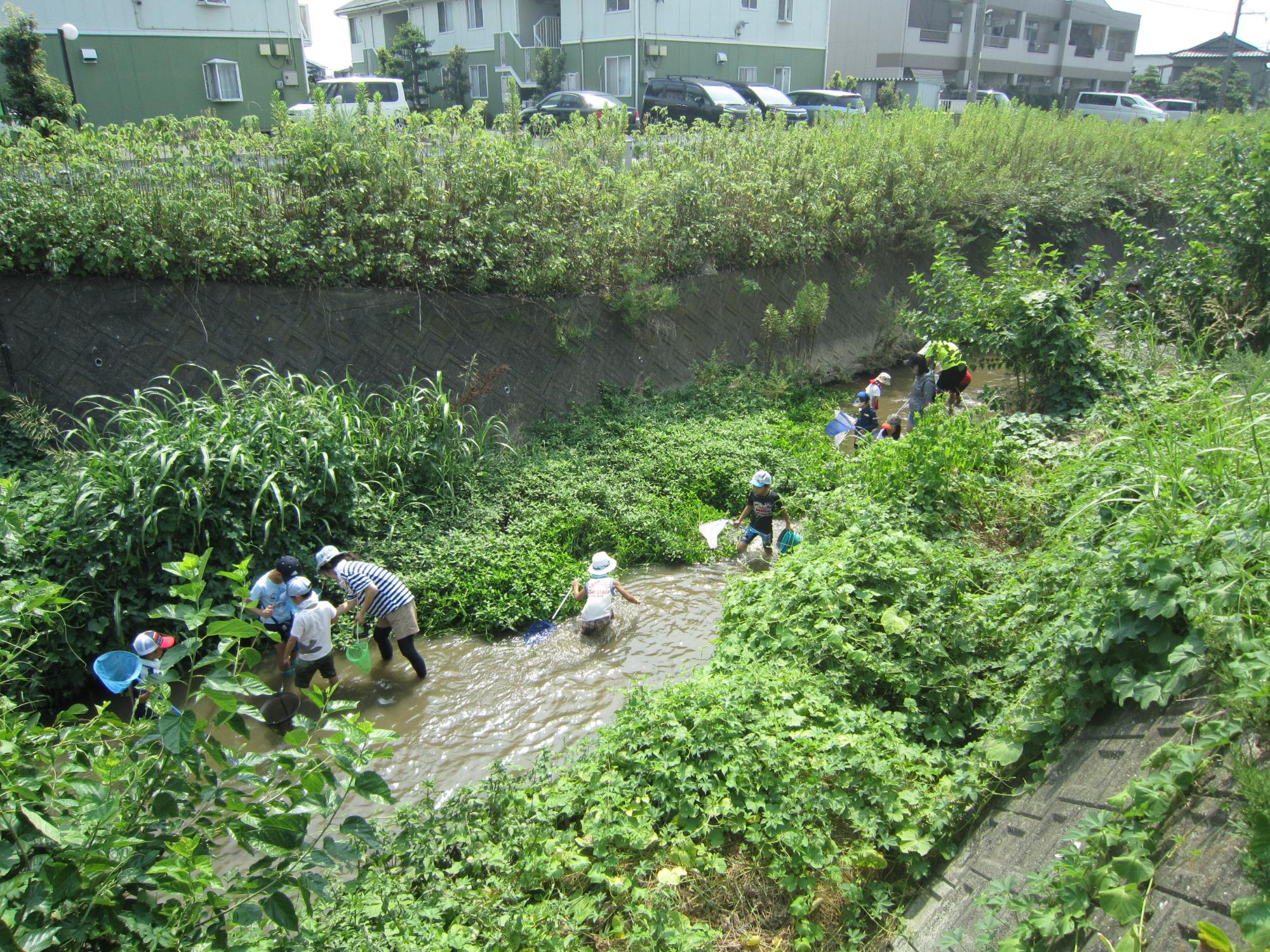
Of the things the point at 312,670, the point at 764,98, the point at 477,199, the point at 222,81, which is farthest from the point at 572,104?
the point at 312,670

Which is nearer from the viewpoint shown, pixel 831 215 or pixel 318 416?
pixel 318 416

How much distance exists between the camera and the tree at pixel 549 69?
27.0 metres

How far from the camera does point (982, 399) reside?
28.5 feet

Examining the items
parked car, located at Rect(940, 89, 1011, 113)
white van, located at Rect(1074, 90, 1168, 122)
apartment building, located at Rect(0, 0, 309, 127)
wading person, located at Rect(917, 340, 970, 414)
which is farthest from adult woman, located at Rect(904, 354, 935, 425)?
white van, located at Rect(1074, 90, 1168, 122)

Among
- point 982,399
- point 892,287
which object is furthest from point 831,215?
point 982,399

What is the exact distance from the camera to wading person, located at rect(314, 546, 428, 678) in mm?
6422

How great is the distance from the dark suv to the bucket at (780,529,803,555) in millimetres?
15361

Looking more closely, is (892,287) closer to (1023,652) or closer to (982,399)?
(982,399)

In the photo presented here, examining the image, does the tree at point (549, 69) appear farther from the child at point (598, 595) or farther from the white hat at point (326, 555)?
the white hat at point (326, 555)

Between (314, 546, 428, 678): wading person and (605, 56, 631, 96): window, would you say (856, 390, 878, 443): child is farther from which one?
(605, 56, 631, 96): window

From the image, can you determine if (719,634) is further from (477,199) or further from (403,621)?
(477,199)

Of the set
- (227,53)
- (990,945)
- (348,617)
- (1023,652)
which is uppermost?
(227,53)

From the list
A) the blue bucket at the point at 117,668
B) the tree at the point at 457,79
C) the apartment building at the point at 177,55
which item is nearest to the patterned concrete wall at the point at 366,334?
the blue bucket at the point at 117,668

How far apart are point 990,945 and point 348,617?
548 centimetres
